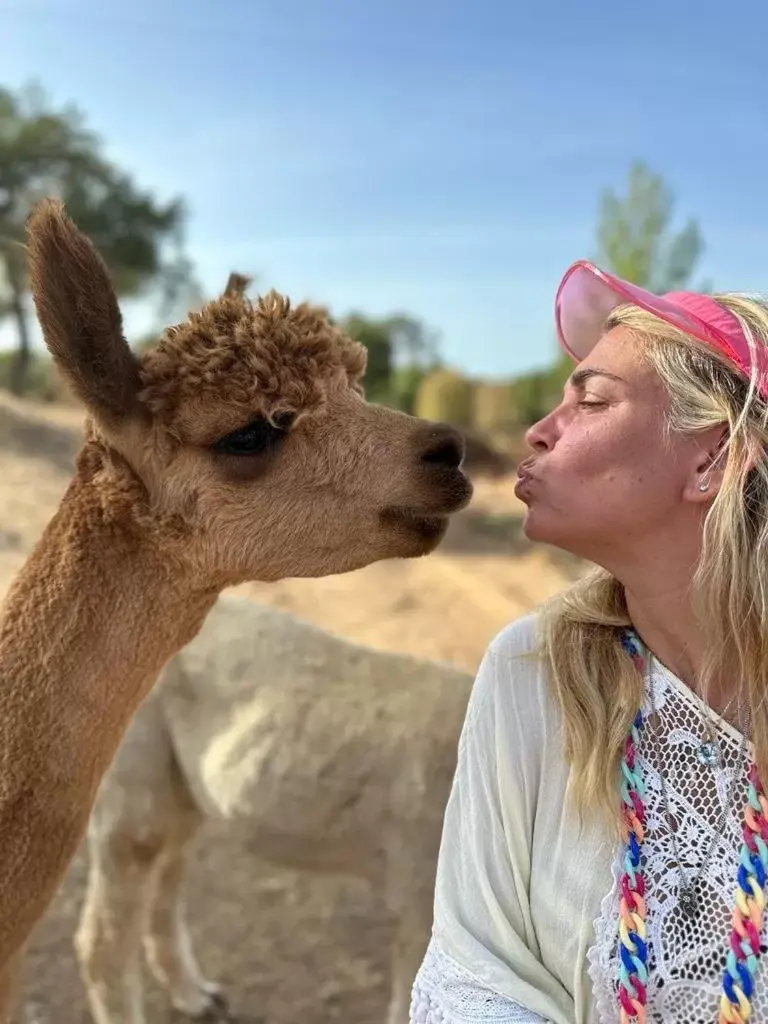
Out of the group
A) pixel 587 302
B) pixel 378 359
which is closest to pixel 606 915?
pixel 587 302

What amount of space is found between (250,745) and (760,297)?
6.89 feet

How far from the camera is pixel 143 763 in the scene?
3137 millimetres

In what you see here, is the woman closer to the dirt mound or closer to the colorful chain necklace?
the colorful chain necklace

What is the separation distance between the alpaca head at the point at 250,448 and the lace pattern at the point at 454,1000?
680 mm

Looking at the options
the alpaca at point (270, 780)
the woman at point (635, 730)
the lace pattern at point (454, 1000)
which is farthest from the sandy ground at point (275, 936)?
the woman at point (635, 730)

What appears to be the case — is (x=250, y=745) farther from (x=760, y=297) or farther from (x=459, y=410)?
(x=459, y=410)

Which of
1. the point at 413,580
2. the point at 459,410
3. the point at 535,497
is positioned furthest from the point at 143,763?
the point at 459,410

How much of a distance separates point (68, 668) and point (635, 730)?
37.3 inches

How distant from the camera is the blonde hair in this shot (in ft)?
4.78

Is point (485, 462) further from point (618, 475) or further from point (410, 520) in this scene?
point (618, 475)

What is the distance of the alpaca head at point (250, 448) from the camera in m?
1.56

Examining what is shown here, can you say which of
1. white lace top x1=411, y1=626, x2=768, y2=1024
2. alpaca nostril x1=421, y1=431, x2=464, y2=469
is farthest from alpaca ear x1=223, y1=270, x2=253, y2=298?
white lace top x1=411, y1=626, x2=768, y2=1024

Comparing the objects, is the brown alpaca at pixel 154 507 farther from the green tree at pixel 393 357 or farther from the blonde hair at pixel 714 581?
the green tree at pixel 393 357

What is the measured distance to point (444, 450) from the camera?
1664 millimetres
